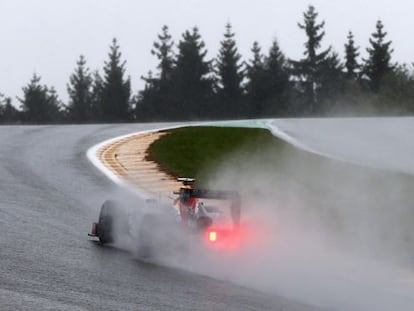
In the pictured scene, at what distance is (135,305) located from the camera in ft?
24.8

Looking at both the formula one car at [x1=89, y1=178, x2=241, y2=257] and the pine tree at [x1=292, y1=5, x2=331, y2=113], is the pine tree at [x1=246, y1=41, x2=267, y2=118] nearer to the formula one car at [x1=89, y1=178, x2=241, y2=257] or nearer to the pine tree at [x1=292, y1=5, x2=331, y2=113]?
the pine tree at [x1=292, y1=5, x2=331, y2=113]

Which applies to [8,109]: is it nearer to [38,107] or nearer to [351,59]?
[38,107]

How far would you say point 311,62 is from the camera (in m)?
87.8

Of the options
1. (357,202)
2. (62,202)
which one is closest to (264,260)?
(357,202)

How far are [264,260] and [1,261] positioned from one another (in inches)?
114

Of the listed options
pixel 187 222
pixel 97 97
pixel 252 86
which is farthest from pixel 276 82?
pixel 187 222

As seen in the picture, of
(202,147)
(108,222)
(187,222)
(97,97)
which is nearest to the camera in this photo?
(187,222)

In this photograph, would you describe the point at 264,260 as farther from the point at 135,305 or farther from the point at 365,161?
the point at 365,161

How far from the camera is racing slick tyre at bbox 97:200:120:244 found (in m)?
10.9

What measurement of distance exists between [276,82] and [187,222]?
73023 millimetres

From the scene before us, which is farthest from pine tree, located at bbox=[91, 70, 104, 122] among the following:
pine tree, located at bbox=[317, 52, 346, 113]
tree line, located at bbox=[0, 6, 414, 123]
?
pine tree, located at bbox=[317, 52, 346, 113]

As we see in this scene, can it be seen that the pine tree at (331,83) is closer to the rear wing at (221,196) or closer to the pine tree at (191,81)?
the pine tree at (191,81)

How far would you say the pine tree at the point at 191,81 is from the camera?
269 feet

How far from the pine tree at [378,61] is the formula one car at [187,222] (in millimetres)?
73631
